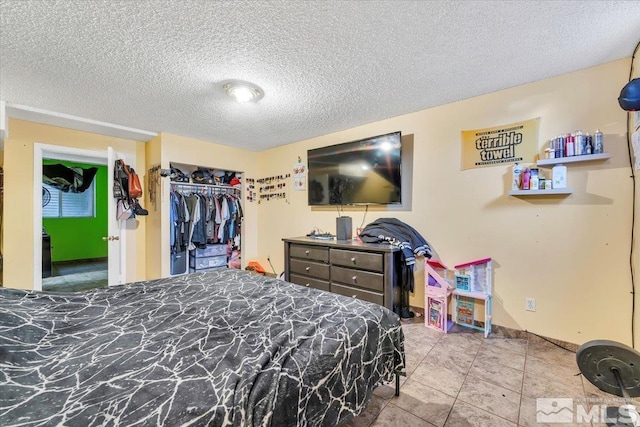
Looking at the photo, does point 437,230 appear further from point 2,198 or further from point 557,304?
point 2,198

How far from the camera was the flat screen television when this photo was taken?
289cm

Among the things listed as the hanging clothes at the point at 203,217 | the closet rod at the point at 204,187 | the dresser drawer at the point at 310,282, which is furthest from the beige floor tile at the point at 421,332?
the closet rod at the point at 204,187

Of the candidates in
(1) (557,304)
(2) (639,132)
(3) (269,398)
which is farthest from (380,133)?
(3) (269,398)

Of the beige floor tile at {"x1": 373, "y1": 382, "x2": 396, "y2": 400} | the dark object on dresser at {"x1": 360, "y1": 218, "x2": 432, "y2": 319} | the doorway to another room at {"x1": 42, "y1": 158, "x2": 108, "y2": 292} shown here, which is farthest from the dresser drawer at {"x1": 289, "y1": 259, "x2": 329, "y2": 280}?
the doorway to another room at {"x1": 42, "y1": 158, "x2": 108, "y2": 292}

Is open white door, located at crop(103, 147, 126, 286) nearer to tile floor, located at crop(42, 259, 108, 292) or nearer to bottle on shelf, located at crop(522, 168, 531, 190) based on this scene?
tile floor, located at crop(42, 259, 108, 292)

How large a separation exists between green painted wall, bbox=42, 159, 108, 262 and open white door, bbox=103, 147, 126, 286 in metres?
3.40

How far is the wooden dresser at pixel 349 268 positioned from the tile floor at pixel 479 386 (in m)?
0.53

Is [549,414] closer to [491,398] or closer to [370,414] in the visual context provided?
[491,398]

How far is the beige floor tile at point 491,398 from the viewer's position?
146 cm

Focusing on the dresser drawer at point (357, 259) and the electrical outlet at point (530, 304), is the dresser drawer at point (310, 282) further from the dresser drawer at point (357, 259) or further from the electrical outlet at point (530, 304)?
the electrical outlet at point (530, 304)

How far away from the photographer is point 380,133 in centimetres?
320

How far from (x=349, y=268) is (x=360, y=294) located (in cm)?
28

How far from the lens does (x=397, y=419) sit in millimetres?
1421

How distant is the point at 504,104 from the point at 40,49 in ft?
12.0
